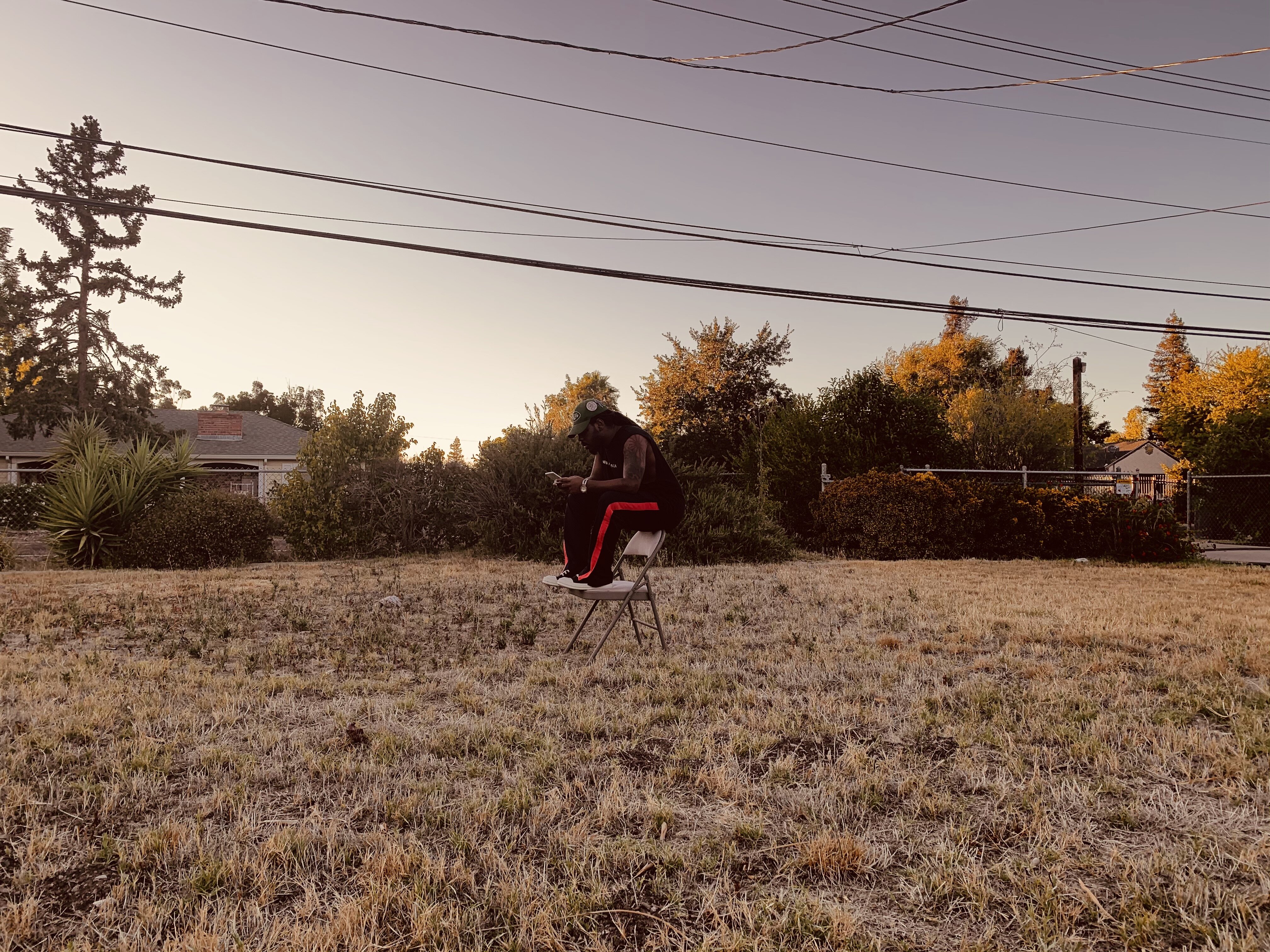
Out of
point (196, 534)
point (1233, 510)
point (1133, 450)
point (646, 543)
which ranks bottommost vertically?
point (1233, 510)

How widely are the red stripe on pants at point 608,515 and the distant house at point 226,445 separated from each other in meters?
23.4

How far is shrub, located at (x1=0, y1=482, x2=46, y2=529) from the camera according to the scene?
1788 cm

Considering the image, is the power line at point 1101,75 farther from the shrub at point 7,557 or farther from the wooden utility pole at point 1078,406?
the wooden utility pole at point 1078,406

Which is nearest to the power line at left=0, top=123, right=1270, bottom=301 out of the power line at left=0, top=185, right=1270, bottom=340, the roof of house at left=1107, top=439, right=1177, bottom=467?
the power line at left=0, top=185, right=1270, bottom=340

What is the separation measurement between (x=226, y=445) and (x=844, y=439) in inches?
984

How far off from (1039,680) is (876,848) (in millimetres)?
2673

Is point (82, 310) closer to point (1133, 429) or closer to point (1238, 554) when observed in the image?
point (1238, 554)

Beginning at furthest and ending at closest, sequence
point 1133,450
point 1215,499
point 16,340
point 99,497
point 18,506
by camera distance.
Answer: point 1133,450, point 16,340, point 1215,499, point 18,506, point 99,497

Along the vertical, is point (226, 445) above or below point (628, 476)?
above

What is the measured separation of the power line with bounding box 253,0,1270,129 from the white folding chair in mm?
5181

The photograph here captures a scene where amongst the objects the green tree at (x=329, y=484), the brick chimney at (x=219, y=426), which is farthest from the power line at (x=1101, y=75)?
the brick chimney at (x=219, y=426)

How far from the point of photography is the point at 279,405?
54000 mm

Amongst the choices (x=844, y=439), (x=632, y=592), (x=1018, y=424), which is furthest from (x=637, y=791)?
(x=1018, y=424)

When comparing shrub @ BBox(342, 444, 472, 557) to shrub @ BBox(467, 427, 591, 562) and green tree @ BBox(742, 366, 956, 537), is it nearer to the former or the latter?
shrub @ BBox(467, 427, 591, 562)
